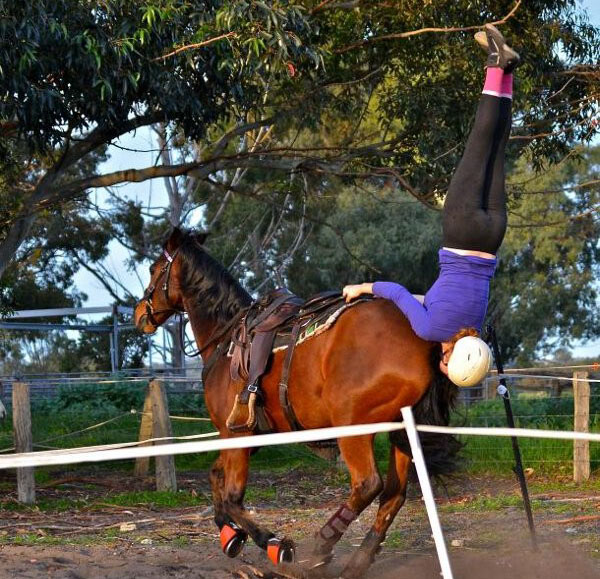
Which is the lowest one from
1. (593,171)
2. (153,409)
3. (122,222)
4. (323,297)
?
(153,409)

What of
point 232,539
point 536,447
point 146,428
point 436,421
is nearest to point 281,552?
point 232,539

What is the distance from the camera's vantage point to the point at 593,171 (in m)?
37.8

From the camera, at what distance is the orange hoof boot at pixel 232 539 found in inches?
222

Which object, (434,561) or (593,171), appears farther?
(593,171)

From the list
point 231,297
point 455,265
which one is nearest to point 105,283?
point 231,297

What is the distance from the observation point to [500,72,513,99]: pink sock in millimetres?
4645

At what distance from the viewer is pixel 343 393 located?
505 cm

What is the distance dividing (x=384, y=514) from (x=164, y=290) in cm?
221

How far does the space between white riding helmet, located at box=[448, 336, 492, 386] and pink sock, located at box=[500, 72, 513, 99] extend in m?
1.22

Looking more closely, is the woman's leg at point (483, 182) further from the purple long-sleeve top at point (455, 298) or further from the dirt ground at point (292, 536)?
the dirt ground at point (292, 536)

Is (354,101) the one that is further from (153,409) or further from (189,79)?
(153,409)

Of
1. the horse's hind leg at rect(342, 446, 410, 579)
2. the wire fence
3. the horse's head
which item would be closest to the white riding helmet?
the horse's hind leg at rect(342, 446, 410, 579)

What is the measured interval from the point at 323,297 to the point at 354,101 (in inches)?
360

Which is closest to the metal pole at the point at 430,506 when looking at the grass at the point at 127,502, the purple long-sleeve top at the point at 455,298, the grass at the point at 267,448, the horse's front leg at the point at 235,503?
the purple long-sleeve top at the point at 455,298
